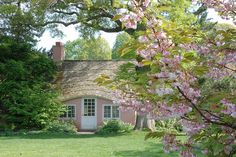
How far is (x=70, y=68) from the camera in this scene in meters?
35.1

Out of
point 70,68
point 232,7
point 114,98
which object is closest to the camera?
point 232,7

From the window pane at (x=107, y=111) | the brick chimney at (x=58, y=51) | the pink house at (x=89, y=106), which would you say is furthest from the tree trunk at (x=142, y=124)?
the brick chimney at (x=58, y=51)

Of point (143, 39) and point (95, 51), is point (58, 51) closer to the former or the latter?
point (143, 39)

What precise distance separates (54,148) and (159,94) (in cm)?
1410

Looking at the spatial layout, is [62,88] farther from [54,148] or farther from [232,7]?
[232,7]

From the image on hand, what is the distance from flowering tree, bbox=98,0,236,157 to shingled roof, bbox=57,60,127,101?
2657 cm

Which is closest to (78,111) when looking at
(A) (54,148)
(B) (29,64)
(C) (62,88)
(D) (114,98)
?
(C) (62,88)

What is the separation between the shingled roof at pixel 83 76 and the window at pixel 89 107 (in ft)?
1.89

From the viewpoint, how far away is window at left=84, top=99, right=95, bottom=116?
30828 millimetres

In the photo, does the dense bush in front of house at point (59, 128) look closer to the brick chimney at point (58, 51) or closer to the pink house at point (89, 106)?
the pink house at point (89, 106)

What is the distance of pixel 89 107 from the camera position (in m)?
30.9

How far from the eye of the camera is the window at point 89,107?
30.8m

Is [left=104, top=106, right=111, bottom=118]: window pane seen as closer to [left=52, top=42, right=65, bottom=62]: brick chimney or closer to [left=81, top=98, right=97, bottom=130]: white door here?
[left=81, top=98, right=97, bottom=130]: white door

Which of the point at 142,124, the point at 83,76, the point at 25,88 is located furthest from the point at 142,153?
the point at 83,76
